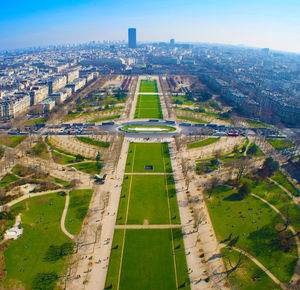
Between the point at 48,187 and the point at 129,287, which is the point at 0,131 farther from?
the point at 129,287

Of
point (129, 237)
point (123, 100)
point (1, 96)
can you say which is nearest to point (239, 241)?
point (129, 237)

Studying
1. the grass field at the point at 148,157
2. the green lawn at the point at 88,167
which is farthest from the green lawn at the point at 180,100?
the green lawn at the point at 88,167

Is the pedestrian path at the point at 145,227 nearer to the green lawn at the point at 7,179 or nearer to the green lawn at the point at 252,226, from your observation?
the green lawn at the point at 252,226

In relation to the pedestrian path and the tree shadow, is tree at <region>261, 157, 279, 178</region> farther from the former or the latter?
the pedestrian path

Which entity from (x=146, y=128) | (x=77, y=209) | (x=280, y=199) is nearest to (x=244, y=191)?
(x=280, y=199)

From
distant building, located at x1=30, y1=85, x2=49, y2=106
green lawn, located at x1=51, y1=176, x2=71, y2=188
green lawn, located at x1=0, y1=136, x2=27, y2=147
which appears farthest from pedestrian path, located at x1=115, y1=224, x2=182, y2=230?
distant building, located at x1=30, y1=85, x2=49, y2=106

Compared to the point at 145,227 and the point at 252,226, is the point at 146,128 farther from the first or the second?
the point at 252,226
